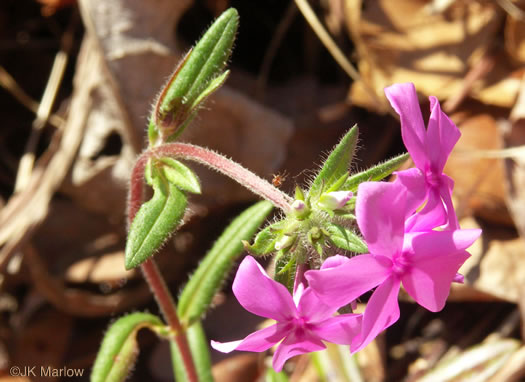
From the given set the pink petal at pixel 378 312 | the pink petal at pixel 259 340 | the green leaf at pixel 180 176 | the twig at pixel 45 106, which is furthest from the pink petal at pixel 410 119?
the twig at pixel 45 106

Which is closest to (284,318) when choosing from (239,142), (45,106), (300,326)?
(300,326)

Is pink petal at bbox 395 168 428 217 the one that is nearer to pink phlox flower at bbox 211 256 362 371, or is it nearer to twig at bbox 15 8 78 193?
pink phlox flower at bbox 211 256 362 371

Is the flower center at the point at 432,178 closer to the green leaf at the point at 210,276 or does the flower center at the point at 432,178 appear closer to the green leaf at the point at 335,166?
the green leaf at the point at 335,166

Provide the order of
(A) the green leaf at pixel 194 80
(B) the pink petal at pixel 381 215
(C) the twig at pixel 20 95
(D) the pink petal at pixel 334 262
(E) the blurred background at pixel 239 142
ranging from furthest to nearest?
1. (C) the twig at pixel 20 95
2. (E) the blurred background at pixel 239 142
3. (A) the green leaf at pixel 194 80
4. (D) the pink petal at pixel 334 262
5. (B) the pink petal at pixel 381 215

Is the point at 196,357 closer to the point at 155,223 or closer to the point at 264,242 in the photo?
the point at 155,223

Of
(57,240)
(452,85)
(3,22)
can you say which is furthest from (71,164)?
(452,85)

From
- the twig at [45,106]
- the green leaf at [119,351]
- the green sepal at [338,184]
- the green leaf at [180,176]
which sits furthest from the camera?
the twig at [45,106]
